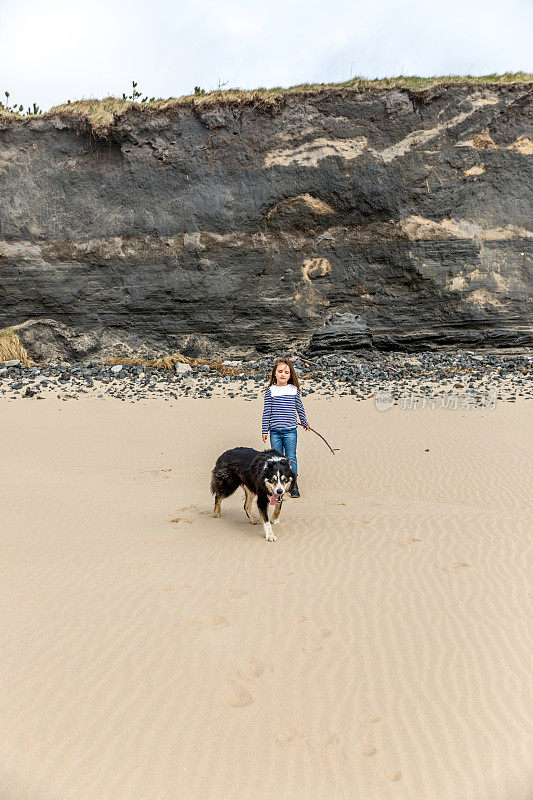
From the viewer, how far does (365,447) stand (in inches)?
396

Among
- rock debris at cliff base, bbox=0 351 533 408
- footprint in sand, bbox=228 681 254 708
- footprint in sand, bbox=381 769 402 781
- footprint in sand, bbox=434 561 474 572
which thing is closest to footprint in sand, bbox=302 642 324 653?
footprint in sand, bbox=228 681 254 708

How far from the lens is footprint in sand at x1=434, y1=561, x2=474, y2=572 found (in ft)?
15.5

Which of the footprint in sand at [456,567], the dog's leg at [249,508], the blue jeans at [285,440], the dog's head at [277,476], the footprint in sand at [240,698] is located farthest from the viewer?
the blue jeans at [285,440]

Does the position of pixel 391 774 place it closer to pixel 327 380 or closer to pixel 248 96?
pixel 327 380

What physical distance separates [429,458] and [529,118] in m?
16.4

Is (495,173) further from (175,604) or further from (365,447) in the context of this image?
(175,604)

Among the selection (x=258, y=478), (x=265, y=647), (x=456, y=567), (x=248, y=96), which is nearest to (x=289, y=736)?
(x=265, y=647)

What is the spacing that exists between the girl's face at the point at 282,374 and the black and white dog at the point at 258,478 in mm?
1114

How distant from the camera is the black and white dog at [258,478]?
213 inches

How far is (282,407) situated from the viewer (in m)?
7.02

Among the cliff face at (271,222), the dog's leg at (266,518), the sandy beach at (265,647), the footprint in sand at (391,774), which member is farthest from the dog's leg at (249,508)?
the cliff face at (271,222)

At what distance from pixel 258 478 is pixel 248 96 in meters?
18.9

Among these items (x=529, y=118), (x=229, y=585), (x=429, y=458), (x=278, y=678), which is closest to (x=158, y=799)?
(x=278, y=678)

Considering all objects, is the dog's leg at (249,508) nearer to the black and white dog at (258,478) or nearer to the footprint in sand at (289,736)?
the black and white dog at (258,478)
